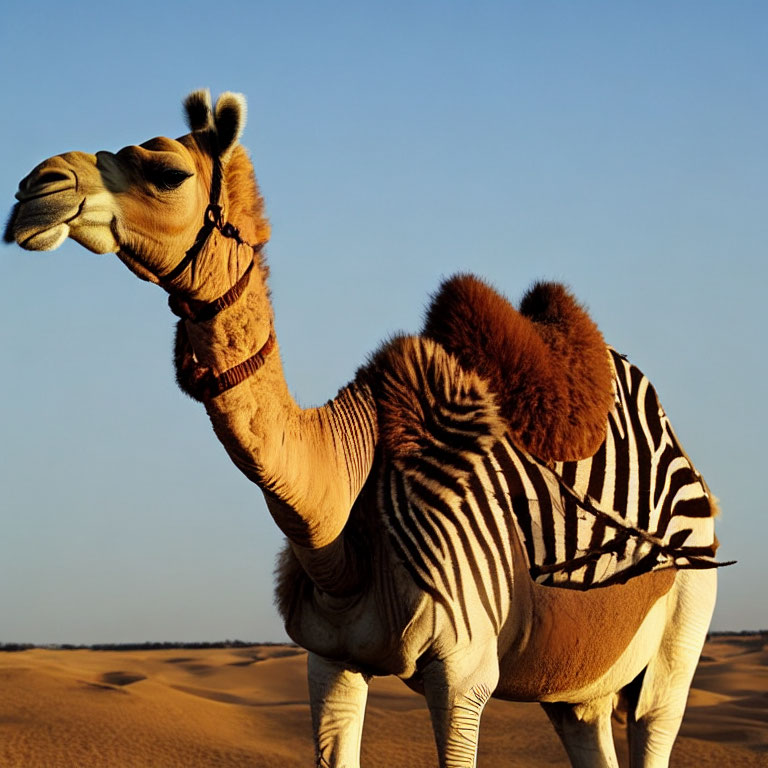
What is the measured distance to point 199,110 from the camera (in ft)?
15.4

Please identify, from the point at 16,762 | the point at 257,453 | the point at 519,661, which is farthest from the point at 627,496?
the point at 16,762

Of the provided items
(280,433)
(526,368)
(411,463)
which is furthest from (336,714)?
(526,368)

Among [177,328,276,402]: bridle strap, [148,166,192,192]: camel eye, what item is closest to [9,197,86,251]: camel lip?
[148,166,192,192]: camel eye

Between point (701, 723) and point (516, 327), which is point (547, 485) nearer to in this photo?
point (516, 327)

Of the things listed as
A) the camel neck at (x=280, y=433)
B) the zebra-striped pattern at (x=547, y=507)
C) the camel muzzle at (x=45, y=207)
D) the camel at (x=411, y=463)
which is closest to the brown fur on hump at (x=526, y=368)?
the camel at (x=411, y=463)

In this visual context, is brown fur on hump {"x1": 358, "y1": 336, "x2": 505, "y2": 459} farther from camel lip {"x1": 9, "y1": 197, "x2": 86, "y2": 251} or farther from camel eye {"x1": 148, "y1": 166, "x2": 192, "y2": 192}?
camel lip {"x1": 9, "y1": 197, "x2": 86, "y2": 251}

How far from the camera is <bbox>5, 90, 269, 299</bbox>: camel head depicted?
13.3ft

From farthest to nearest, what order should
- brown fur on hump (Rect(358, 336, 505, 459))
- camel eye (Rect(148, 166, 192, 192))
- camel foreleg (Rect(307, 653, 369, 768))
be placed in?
1. camel foreleg (Rect(307, 653, 369, 768))
2. brown fur on hump (Rect(358, 336, 505, 459))
3. camel eye (Rect(148, 166, 192, 192))

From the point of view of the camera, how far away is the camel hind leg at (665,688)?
717cm

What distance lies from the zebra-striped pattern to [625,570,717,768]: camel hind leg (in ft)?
1.16

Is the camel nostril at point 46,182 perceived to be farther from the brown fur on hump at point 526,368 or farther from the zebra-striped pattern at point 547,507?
the brown fur on hump at point 526,368

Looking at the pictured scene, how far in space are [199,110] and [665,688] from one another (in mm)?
4601

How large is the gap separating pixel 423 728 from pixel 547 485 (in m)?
15.5

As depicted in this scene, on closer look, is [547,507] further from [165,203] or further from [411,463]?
[165,203]
